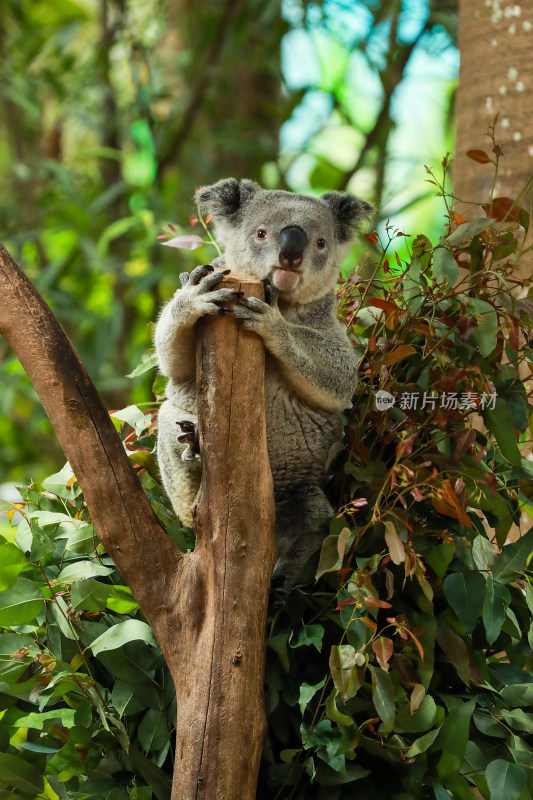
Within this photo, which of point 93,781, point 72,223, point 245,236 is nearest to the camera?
point 93,781

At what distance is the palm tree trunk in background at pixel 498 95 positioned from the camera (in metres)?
2.57

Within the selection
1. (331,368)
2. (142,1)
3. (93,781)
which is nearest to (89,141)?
(142,1)

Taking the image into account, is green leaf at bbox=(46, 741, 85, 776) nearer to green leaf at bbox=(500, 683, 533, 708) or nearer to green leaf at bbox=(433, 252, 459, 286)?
green leaf at bbox=(500, 683, 533, 708)

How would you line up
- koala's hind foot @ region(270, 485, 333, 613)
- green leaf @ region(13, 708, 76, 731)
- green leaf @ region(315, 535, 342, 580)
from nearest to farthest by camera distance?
green leaf @ region(315, 535, 342, 580)
green leaf @ region(13, 708, 76, 731)
koala's hind foot @ region(270, 485, 333, 613)

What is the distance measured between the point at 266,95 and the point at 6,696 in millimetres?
5087

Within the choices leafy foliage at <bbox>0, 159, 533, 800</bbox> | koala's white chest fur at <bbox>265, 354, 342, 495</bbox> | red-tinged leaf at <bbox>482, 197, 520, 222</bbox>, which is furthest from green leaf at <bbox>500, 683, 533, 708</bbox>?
red-tinged leaf at <bbox>482, 197, 520, 222</bbox>

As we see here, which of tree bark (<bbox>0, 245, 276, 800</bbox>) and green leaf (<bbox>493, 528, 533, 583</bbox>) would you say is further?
green leaf (<bbox>493, 528, 533, 583</bbox>)

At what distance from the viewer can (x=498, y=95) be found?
2623mm

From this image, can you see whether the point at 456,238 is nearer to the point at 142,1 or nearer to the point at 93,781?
the point at 93,781

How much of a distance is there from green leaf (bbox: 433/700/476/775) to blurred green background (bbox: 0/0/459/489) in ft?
9.69

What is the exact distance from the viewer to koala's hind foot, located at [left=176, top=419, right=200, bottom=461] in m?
1.93

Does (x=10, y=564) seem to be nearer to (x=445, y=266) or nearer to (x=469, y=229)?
(x=445, y=266)

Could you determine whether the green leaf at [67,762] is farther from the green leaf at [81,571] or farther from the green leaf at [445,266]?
the green leaf at [445,266]

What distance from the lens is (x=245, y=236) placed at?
7.39 feet
